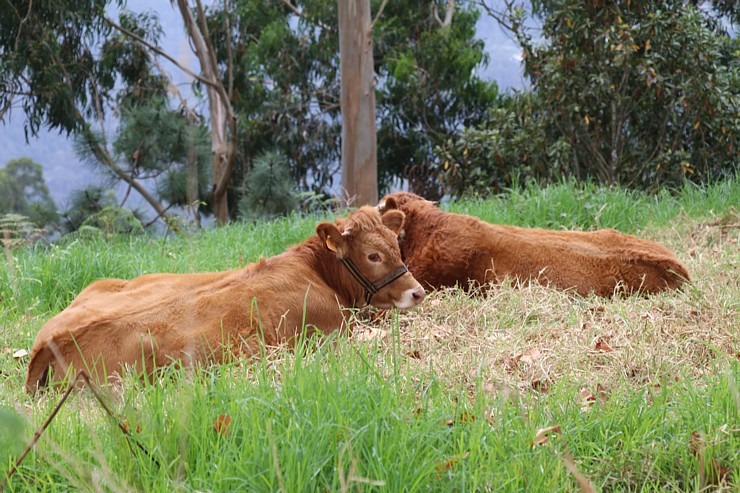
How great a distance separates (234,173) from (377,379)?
65.1 feet

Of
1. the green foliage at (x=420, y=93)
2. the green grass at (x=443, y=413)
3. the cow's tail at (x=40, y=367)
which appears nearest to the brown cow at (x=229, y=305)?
the cow's tail at (x=40, y=367)

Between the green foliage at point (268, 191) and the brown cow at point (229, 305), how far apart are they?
13905 mm

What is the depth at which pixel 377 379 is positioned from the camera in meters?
3.62

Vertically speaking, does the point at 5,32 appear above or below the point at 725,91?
above

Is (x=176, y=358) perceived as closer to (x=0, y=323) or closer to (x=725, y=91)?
(x=0, y=323)

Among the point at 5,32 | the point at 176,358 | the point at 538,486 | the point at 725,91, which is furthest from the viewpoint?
the point at 5,32

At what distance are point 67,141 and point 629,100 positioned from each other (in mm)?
12887

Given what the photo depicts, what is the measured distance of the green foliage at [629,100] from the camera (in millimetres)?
12422

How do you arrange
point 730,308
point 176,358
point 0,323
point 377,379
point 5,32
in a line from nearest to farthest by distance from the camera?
point 377,379, point 176,358, point 730,308, point 0,323, point 5,32

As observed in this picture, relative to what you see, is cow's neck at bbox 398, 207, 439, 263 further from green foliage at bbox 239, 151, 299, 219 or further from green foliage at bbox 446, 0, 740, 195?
green foliage at bbox 239, 151, 299, 219

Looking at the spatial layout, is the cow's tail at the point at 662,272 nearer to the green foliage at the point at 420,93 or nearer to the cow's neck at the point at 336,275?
the cow's neck at the point at 336,275

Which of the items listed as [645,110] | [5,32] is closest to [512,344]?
[645,110]

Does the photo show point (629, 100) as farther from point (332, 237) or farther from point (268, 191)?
point (268, 191)

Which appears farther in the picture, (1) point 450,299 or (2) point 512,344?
(1) point 450,299
